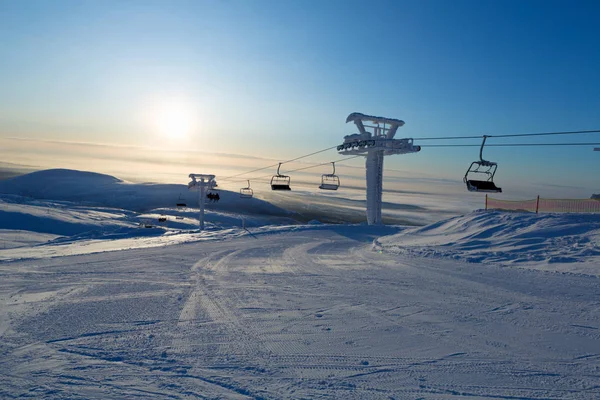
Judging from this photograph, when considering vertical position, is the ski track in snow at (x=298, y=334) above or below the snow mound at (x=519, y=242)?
below

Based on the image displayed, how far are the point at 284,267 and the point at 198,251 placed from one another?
5.99 meters

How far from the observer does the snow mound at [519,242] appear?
1426 centimetres

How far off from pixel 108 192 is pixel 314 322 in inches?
4751

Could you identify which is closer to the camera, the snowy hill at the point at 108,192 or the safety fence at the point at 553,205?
the safety fence at the point at 553,205

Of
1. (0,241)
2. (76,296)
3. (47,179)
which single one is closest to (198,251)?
(76,296)

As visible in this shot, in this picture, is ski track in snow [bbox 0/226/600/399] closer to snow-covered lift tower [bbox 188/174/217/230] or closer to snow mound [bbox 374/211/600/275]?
snow mound [bbox 374/211/600/275]

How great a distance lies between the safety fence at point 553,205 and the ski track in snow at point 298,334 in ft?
37.1

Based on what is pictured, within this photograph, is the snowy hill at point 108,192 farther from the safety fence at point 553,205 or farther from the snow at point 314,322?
the snow at point 314,322

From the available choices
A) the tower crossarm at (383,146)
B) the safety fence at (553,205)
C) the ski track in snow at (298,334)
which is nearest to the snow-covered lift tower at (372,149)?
the tower crossarm at (383,146)

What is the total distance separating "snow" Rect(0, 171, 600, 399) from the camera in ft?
18.8

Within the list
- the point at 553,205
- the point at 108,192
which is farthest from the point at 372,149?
the point at 108,192

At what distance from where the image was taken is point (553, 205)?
78.2 feet

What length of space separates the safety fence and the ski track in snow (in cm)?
1130

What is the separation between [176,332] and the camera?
7820 mm
